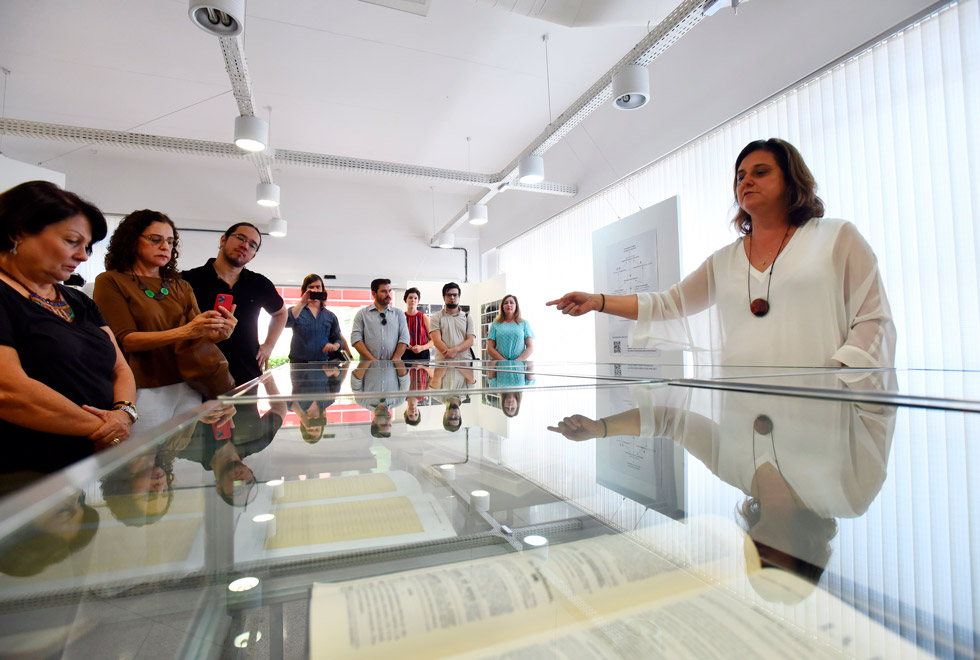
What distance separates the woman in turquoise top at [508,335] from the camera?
4070mm

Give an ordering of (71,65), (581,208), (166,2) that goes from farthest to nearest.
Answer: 1. (581,208)
2. (71,65)
3. (166,2)

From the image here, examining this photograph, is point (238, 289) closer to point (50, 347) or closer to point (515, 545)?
point (50, 347)

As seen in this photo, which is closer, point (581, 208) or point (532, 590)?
point (532, 590)

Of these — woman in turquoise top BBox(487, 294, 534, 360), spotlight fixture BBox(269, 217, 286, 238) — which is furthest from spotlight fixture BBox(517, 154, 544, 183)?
spotlight fixture BBox(269, 217, 286, 238)

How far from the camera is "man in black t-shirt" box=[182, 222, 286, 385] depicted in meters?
2.00

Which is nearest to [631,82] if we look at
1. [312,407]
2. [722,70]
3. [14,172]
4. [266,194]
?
[722,70]

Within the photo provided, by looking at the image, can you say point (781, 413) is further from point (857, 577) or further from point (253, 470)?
point (253, 470)

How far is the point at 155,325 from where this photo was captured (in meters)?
1.48

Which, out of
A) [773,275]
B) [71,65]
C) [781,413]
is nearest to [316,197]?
[71,65]

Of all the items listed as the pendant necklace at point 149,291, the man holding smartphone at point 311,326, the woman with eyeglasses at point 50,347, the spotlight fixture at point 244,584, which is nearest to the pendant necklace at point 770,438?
the spotlight fixture at point 244,584

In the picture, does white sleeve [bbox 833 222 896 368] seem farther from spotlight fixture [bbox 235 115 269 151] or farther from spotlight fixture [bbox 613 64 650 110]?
spotlight fixture [bbox 235 115 269 151]

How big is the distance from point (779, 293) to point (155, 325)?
6.06ft

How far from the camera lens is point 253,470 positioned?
449 mm

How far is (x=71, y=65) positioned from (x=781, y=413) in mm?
5878
